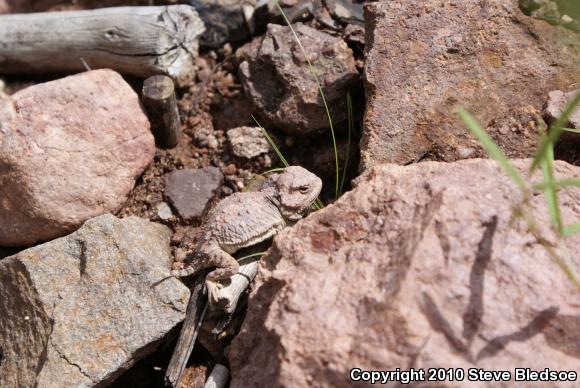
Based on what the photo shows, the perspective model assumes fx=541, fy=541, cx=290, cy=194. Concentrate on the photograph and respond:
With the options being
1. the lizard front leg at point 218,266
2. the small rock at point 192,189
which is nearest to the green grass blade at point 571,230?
the lizard front leg at point 218,266

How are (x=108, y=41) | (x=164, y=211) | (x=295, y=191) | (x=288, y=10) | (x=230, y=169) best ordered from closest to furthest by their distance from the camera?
1. (x=295, y=191)
2. (x=164, y=211)
3. (x=230, y=169)
4. (x=108, y=41)
5. (x=288, y=10)

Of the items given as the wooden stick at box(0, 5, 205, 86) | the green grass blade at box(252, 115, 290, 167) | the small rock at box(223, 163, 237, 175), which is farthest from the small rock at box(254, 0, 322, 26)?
the small rock at box(223, 163, 237, 175)

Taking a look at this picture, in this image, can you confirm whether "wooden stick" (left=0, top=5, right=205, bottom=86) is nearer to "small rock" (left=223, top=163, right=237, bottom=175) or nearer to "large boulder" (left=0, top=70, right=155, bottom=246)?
"large boulder" (left=0, top=70, right=155, bottom=246)

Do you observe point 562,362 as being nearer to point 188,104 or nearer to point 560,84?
point 560,84

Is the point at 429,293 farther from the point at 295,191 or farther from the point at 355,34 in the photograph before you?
the point at 355,34

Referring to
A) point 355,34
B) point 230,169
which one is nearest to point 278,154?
point 230,169

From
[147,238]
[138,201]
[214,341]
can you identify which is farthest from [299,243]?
[138,201]
